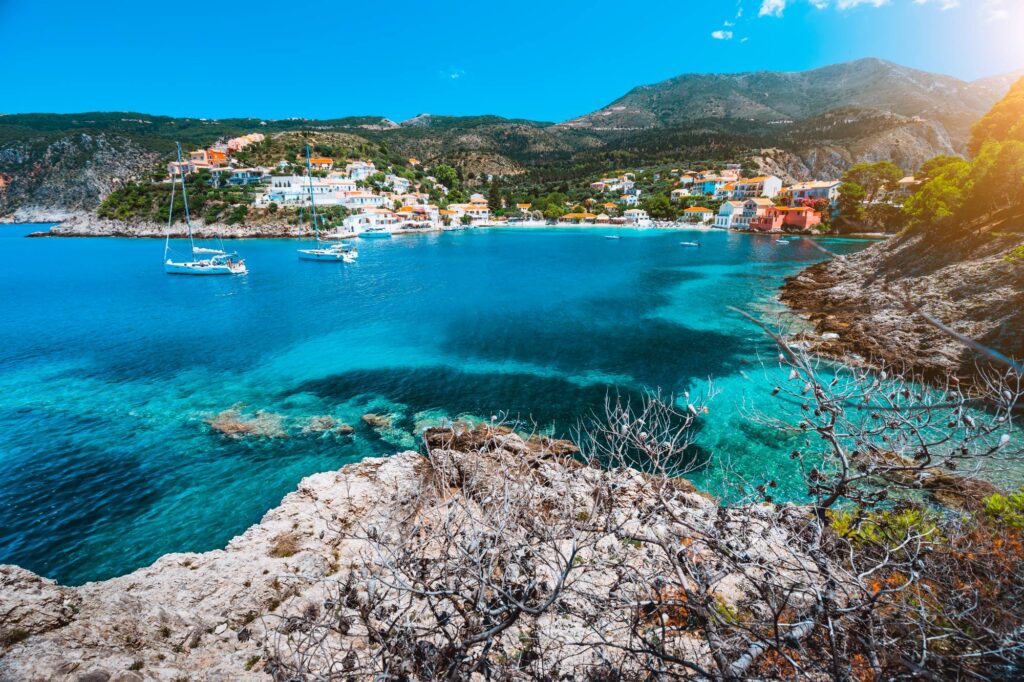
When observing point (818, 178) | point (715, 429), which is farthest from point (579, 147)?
point (715, 429)

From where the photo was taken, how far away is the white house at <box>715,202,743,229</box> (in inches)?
3361

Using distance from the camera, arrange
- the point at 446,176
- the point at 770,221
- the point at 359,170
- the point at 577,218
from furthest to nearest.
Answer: the point at 446,176, the point at 577,218, the point at 359,170, the point at 770,221

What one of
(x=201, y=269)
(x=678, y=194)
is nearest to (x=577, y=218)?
(x=678, y=194)

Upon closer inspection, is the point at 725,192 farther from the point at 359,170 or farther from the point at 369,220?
the point at 359,170

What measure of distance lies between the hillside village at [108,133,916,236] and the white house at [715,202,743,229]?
20 cm

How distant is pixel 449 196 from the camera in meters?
116

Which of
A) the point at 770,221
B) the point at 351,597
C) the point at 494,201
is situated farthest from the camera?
the point at 494,201

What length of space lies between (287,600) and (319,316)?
2564 cm

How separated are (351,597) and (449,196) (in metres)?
120

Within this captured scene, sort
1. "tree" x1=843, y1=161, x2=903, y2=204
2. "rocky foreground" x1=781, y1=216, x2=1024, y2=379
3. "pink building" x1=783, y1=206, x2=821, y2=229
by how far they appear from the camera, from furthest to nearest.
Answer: "pink building" x1=783, y1=206, x2=821, y2=229, "tree" x1=843, y1=161, x2=903, y2=204, "rocky foreground" x1=781, y1=216, x2=1024, y2=379

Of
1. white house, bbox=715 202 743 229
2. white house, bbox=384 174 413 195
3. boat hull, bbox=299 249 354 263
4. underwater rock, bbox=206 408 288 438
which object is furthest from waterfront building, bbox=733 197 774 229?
underwater rock, bbox=206 408 288 438

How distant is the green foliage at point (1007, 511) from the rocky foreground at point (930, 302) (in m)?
7.55

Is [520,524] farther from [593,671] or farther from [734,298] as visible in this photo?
[734,298]

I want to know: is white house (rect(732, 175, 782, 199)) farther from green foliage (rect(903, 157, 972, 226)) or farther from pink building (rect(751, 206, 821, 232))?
green foliage (rect(903, 157, 972, 226))
